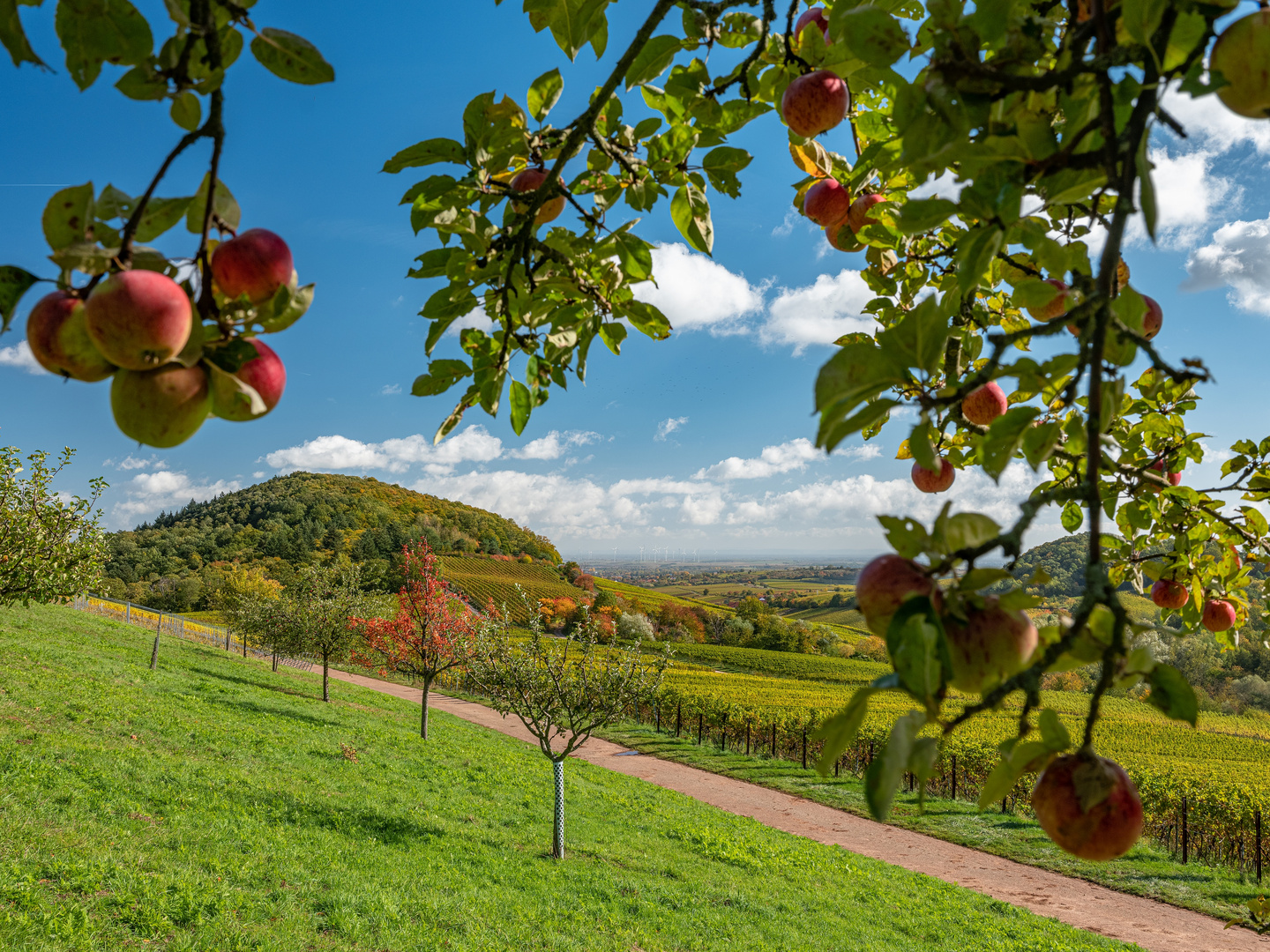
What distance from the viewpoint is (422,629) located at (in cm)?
1955

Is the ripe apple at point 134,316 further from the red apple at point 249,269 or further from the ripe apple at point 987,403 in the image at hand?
the ripe apple at point 987,403

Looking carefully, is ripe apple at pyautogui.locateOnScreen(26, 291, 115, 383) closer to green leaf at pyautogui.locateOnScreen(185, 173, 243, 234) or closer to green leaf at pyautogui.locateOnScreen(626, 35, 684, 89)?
green leaf at pyautogui.locateOnScreen(185, 173, 243, 234)

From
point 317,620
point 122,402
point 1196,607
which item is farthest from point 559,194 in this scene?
point 317,620

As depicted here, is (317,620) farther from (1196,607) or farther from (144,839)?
(1196,607)

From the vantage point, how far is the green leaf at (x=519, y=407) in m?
1.68

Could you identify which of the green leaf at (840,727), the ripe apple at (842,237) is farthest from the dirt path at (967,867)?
the green leaf at (840,727)

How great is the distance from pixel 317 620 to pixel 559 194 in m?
23.5

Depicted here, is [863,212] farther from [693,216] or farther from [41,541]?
[41,541]

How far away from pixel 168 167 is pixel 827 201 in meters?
1.52

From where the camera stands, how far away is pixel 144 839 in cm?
677

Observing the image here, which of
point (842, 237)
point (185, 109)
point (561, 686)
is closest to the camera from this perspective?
point (185, 109)

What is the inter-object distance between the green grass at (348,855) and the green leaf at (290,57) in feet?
20.6

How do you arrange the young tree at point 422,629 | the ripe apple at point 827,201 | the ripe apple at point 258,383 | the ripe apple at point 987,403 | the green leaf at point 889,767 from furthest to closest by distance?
the young tree at point 422,629, the ripe apple at point 827,201, the ripe apple at point 987,403, the ripe apple at point 258,383, the green leaf at point 889,767

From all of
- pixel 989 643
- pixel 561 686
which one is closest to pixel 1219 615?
pixel 989 643
